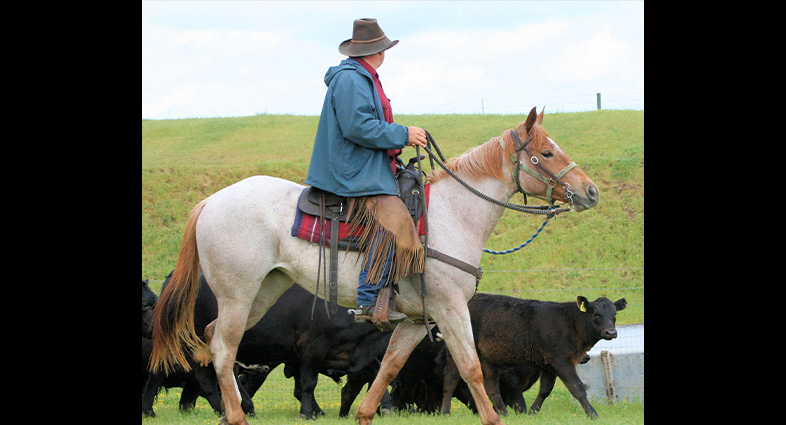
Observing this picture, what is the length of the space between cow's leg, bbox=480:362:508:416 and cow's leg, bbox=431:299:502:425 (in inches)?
142

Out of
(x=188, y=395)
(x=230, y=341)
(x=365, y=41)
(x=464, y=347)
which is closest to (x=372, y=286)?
(x=464, y=347)

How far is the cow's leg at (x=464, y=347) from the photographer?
21.9 ft

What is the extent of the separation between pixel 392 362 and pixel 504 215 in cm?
1933

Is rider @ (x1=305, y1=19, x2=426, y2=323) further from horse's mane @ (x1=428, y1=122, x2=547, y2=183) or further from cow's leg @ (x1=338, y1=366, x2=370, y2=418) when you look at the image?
cow's leg @ (x1=338, y1=366, x2=370, y2=418)

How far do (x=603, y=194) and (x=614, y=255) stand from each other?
4166 mm

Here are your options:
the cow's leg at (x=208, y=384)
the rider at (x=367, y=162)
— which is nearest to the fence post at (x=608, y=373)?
the cow's leg at (x=208, y=384)

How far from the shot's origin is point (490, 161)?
7.23 m

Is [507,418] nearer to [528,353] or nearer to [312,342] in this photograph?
[528,353]

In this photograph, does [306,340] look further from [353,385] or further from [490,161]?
[490,161]

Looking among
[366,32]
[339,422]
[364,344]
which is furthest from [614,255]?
[366,32]

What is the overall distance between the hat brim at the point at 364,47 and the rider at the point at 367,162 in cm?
1

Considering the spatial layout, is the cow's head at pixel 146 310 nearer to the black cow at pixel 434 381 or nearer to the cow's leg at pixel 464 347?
the black cow at pixel 434 381

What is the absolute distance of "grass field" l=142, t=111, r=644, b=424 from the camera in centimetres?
1175

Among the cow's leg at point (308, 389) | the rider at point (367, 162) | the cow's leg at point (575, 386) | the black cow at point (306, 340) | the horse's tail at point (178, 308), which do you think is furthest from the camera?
the black cow at point (306, 340)
